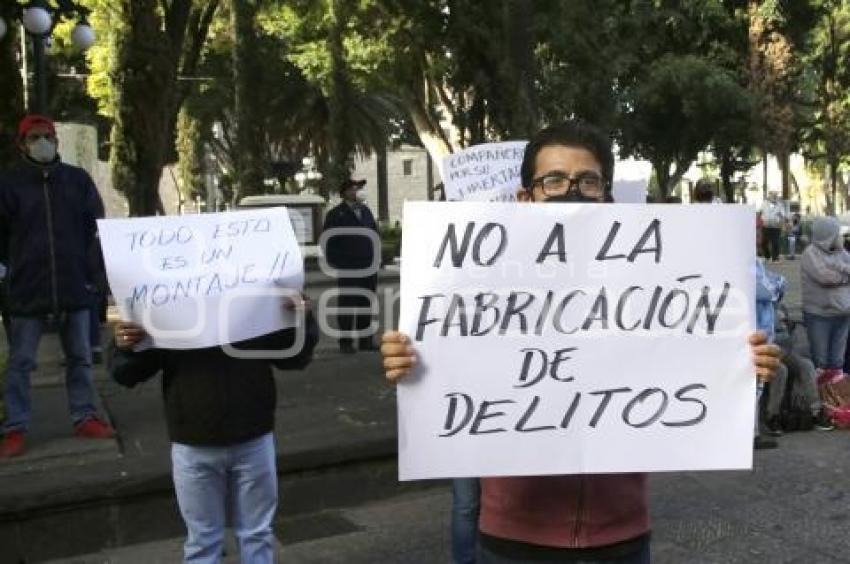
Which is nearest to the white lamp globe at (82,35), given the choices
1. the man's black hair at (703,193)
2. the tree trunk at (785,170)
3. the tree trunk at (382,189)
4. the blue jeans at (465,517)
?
the man's black hair at (703,193)

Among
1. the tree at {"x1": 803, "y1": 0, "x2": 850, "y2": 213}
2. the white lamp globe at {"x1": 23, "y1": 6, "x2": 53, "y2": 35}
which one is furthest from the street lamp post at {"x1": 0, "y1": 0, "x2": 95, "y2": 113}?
the tree at {"x1": 803, "y1": 0, "x2": 850, "y2": 213}

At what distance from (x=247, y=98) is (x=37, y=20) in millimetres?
16597

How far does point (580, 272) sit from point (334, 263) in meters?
8.02

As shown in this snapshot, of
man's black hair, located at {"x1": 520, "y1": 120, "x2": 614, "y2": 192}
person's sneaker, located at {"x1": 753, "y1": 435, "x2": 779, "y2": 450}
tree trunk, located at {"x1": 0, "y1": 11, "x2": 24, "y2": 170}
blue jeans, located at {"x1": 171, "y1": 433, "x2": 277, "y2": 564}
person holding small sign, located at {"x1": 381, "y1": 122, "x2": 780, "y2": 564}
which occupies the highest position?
tree trunk, located at {"x1": 0, "y1": 11, "x2": 24, "y2": 170}

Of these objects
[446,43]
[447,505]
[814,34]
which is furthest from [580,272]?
[814,34]

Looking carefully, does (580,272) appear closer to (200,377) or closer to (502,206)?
(502,206)

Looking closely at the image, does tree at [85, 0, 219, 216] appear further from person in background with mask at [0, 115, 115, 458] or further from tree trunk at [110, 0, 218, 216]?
person in background with mask at [0, 115, 115, 458]

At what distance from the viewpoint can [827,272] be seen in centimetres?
800

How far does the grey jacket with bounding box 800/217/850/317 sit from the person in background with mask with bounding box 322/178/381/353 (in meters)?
4.20

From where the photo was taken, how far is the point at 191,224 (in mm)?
3518

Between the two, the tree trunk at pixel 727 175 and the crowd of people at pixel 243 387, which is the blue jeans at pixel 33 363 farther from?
the tree trunk at pixel 727 175

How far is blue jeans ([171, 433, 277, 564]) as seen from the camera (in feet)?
11.5

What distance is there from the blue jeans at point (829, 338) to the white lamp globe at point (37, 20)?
753 cm

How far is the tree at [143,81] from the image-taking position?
1260 cm
